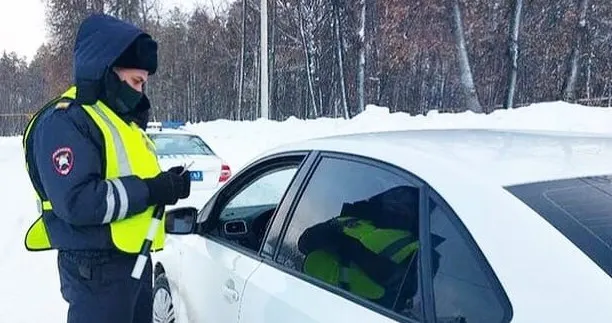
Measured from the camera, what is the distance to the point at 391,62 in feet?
81.5

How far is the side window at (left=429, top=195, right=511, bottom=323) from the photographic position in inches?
56.0

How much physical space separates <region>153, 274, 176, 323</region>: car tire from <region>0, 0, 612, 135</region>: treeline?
51.8 ft

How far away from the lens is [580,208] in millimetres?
1590

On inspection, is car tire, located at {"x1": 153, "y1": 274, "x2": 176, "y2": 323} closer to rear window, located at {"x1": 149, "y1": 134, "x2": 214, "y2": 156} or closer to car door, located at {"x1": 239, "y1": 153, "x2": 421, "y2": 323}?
car door, located at {"x1": 239, "y1": 153, "x2": 421, "y2": 323}

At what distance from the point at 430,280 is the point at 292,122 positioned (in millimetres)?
16805

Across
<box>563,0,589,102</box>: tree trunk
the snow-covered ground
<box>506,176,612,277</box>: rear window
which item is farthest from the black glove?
<box>563,0,589,102</box>: tree trunk

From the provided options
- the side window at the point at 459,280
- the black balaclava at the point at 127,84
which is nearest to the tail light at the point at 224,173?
the black balaclava at the point at 127,84

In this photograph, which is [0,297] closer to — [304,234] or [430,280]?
[304,234]

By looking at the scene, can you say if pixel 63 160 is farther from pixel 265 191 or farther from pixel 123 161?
pixel 265 191

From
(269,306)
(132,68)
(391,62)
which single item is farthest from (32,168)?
(391,62)

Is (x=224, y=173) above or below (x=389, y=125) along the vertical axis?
below

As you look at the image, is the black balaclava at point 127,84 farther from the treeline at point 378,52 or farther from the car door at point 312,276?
the treeline at point 378,52

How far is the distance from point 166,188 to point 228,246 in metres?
0.47

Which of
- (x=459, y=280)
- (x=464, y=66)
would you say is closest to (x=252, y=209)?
(x=459, y=280)
